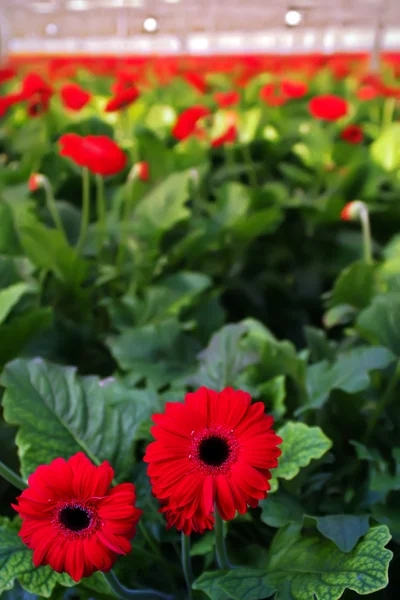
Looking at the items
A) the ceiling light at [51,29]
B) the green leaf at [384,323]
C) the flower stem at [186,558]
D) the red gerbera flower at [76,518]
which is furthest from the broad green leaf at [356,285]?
the ceiling light at [51,29]

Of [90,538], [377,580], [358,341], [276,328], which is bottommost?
[276,328]

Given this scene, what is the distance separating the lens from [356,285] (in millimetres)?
1095

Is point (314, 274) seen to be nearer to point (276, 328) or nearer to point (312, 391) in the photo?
point (276, 328)

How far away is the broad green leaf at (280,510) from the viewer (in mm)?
602

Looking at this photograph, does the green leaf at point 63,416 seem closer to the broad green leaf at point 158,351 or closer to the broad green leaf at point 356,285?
the broad green leaf at point 158,351

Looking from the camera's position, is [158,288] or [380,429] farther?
[158,288]

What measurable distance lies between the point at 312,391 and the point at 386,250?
0.58m

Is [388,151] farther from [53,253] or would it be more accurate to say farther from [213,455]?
[213,455]

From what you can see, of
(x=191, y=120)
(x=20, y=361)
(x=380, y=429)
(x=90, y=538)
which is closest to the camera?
(x=90, y=538)

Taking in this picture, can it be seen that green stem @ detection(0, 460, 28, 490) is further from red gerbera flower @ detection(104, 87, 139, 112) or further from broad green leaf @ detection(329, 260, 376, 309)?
red gerbera flower @ detection(104, 87, 139, 112)

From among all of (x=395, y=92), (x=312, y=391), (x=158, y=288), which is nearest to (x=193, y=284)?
(x=158, y=288)

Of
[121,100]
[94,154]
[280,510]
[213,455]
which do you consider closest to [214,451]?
[213,455]

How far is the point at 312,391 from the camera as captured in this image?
796 millimetres

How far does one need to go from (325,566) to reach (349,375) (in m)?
0.27
